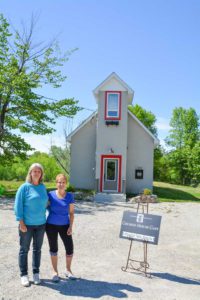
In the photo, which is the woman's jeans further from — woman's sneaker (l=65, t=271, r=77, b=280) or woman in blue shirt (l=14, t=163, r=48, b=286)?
woman's sneaker (l=65, t=271, r=77, b=280)

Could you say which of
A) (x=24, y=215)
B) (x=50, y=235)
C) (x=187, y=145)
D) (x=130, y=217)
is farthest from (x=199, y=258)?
(x=187, y=145)

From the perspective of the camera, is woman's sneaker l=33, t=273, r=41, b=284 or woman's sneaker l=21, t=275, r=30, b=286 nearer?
woman's sneaker l=21, t=275, r=30, b=286

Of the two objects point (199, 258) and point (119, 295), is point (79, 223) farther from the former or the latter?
point (119, 295)

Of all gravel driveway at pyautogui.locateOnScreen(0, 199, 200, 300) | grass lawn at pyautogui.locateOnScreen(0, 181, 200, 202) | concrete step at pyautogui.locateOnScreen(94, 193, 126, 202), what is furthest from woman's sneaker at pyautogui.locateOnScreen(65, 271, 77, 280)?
grass lawn at pyautogui.locateOnScreen(0, 181, 200, 202)

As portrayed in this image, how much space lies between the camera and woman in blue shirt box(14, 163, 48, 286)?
17.5 feet

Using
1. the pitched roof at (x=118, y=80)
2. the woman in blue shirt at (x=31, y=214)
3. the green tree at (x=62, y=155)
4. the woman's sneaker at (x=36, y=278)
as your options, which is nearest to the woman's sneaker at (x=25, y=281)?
the woman in blue shirt at (x=31, y=214)

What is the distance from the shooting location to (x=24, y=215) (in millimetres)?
5367

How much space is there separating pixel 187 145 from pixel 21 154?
32509mm

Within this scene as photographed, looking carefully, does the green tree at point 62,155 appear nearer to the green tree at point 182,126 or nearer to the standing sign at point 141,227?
the green tree at point 182,126

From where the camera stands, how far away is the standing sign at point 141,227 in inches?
257

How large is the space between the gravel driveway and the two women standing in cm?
39

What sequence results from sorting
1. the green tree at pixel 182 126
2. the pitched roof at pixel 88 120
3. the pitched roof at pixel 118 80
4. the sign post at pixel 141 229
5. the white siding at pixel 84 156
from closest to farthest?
the sign post at pixel 141 229, the pitched roof at pixel 118 80, the pitched roof at pixel 88 120, the white siding at pixel 84 156, the green tree at pixel 182 126

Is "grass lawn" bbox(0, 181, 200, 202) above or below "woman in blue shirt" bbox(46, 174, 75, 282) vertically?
below

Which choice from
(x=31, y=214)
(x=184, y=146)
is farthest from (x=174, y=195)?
(x=184, y=146)
